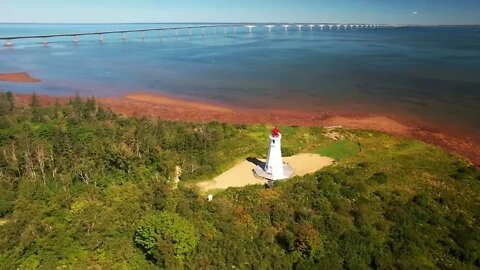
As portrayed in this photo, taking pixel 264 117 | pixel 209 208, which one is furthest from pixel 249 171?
pixel 264 117

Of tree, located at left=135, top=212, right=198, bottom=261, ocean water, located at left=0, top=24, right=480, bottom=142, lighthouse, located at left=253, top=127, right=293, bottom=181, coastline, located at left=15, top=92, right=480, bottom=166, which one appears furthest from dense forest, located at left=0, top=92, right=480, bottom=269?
ocean water, located at left=0, top=24, right=480, bottom=142

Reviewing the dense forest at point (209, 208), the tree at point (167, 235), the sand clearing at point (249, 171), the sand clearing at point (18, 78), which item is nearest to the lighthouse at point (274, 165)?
the sand clearing at point (249, 171)

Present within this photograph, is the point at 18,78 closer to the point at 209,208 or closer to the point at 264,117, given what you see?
the point at 264,117

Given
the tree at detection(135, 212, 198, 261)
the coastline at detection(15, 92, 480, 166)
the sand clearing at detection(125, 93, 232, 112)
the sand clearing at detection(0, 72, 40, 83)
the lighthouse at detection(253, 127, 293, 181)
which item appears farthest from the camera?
the sand clearing at detection(0, 72, 40, 83)

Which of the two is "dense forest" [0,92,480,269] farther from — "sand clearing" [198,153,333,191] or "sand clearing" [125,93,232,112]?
"sand clearing" [125,93,232,112]

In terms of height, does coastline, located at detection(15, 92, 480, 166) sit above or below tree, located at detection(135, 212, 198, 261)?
below

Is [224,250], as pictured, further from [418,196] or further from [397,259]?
[418,196]
